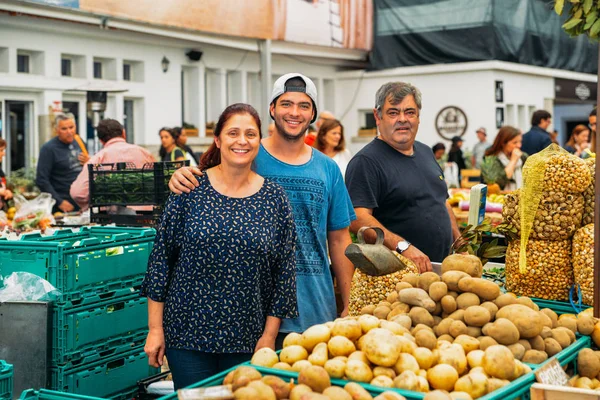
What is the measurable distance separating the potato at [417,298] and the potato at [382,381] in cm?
63

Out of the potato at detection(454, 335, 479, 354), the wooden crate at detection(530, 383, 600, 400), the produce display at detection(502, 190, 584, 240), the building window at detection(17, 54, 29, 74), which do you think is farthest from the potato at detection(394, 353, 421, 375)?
the building window at detection(17, 54, 29, 74)

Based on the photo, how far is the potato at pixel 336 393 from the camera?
2.67m

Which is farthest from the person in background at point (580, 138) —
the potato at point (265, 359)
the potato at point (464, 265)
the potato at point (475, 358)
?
the potato at point (265, 359)

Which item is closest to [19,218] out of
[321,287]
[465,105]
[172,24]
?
[321,287]

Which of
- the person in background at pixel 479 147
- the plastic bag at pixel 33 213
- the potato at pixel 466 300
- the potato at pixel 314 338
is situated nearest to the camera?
the potato at pixel 314 338

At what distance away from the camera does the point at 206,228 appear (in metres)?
3.61

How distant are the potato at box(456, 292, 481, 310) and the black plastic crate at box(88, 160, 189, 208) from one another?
10.8ft

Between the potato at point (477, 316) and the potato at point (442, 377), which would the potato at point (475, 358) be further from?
the potato at point (477, 316)

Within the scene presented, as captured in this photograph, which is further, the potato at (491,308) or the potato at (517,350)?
Result: the potato at (491,308)

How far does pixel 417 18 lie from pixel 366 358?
22.0m

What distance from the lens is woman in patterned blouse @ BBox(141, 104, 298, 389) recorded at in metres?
3.63

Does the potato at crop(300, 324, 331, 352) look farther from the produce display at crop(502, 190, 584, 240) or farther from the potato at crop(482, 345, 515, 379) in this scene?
the produce display at crop(502, 190, 584, 240)

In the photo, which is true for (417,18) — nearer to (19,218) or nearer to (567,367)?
(19,218)

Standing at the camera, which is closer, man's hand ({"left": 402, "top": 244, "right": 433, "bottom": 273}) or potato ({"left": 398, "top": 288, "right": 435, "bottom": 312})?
potato ({"left": 398, "top": 288, "right": 435, "bottom": 312})
